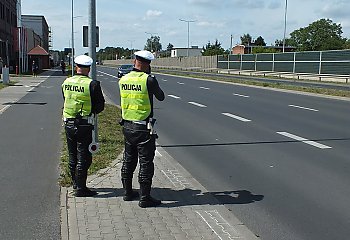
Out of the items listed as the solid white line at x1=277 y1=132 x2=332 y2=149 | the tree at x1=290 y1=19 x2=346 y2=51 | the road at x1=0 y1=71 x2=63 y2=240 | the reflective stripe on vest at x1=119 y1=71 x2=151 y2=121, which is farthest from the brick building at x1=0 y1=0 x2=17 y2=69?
the tree at x1=290 y1=19 x2=346 y2=51

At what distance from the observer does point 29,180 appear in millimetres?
6941

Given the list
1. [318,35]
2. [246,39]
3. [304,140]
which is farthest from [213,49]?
[304,140]

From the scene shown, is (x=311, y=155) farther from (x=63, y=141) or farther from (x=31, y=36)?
(x=31, y=36)

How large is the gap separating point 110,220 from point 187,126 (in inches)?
333

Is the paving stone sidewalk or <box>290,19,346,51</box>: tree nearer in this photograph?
the paving stone sidewalk

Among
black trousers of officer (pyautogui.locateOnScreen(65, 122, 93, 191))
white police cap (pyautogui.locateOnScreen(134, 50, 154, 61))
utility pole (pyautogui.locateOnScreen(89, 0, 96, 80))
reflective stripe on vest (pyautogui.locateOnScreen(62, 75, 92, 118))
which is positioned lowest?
black trousers of officer (pyautogui.locateOnScreen(65, 122, 93, 191))

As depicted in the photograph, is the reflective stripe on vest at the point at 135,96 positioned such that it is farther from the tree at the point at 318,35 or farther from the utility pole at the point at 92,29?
the tree at the point at 318,35

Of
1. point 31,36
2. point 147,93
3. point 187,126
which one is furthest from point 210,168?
point 31,36

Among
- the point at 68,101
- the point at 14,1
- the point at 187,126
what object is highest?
the point at 14,1

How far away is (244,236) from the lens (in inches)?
191

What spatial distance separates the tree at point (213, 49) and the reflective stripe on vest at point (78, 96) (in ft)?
353

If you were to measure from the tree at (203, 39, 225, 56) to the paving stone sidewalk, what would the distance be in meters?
107

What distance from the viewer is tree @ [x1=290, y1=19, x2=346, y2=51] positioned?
12062 centimetres

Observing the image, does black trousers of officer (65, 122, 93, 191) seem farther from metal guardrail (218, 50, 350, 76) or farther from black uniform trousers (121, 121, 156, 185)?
metal guardrail (218, 50, 350, 76)
